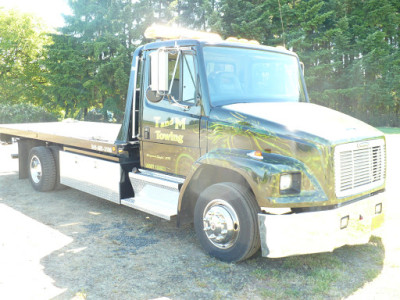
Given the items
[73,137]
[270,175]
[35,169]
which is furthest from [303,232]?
[35,169]

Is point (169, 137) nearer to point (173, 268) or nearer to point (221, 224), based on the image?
point (221, 224)

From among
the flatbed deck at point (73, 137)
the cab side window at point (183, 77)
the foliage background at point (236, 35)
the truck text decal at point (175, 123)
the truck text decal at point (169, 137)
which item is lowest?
the flatbed deck at point (73, 137)

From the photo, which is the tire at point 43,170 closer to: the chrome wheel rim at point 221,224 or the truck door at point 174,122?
the truck door at point 174,122

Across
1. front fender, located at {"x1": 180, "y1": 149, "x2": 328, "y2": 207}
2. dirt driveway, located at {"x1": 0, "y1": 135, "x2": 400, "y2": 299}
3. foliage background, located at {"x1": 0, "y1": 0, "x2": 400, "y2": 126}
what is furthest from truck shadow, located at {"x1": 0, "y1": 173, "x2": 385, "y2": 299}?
foliage background, located at {"x1": 0, "y1": 0, "x2": 400, "y2": 126}

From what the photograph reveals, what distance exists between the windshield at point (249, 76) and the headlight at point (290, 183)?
130 cm

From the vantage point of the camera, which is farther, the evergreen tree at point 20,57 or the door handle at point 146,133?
the evergreen tree at point 20,57

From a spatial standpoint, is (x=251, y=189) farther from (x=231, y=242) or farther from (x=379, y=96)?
(x=379, y=96)

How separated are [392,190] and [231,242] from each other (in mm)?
5152

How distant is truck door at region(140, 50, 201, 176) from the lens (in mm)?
5090

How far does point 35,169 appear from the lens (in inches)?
330

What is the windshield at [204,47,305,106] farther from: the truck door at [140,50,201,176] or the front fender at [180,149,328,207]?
the front fender at [180,149,328,207]

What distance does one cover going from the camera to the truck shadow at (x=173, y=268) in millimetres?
4023

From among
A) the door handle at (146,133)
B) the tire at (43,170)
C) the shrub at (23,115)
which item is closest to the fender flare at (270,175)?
the door handle at (146,133)

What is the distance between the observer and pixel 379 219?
4.76 meters
